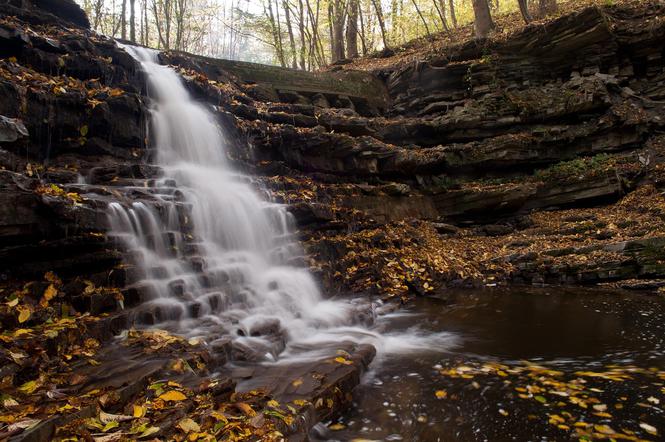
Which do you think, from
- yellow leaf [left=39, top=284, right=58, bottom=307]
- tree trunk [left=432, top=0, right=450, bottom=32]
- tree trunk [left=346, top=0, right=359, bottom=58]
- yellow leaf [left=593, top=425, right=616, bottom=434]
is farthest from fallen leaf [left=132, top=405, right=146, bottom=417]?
tree trunk [left=346, top=0, right=359, bottom=58]

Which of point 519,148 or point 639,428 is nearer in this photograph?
point 639,428

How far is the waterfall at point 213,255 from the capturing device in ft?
17.7

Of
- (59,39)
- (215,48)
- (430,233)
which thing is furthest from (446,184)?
(215,48)

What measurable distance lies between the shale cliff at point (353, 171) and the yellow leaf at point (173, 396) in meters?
0.24

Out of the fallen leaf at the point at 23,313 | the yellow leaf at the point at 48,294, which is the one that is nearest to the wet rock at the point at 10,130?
the yellow leaf at the point at 48,294

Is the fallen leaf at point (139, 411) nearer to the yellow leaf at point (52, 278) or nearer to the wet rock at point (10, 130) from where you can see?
the yellow leaf at point (52, 278)

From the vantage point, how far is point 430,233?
11.7 meters

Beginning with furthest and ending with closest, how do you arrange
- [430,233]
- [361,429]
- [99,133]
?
1. [430,233]
2. [99,133]
3. [361,429]

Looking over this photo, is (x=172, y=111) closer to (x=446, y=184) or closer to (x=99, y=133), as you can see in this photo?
(x=99, y=133)

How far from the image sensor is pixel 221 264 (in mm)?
7062

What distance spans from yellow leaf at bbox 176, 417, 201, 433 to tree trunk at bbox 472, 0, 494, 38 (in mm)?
17496

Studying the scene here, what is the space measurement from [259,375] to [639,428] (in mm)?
3648

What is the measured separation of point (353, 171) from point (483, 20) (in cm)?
1023

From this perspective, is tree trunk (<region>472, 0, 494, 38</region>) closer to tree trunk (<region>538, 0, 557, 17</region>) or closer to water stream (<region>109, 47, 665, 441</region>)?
tree trunk (<region>538, 0, 557, 17</region>)
